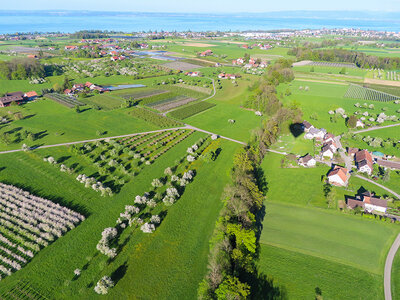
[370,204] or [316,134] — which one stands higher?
[316,134]

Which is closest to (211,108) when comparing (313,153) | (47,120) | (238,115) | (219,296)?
(238,115)

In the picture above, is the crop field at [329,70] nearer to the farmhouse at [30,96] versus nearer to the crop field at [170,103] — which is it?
the crop field at [170,103]

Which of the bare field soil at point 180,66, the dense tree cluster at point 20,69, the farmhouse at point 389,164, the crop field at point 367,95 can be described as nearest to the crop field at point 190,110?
the farmhouse at point 389,164

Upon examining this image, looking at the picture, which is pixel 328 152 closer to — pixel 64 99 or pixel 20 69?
pixel 64 99

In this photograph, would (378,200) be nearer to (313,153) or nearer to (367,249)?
(367,249)

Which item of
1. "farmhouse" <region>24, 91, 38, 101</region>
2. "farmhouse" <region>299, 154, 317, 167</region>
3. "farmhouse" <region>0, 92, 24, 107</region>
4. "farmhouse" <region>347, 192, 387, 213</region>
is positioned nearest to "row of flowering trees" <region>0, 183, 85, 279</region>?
"farmhouse" <region>299, 154, 317, 167</region>

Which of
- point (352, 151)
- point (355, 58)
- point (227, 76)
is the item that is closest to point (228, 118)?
point (352, 151)

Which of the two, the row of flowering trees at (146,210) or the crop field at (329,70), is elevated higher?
the crop field at (329,70)
